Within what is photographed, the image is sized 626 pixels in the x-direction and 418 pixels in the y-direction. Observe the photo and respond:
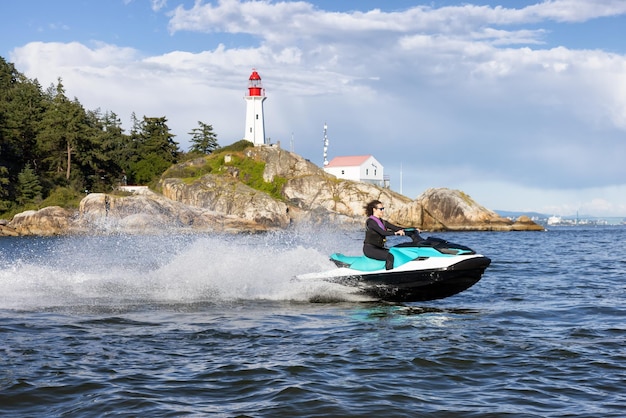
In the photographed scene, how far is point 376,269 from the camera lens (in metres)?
13.7

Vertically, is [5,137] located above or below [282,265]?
above

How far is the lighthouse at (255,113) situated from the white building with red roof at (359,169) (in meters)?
14.3

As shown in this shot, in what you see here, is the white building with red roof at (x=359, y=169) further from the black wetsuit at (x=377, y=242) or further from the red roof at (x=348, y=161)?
the black wetsuit at (x=377, y=242)

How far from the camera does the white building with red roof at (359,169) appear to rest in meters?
96.4

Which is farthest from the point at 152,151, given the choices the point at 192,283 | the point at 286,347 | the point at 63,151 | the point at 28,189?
the point at 286,347

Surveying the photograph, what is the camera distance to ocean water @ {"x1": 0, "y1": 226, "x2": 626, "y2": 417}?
22.7 feet

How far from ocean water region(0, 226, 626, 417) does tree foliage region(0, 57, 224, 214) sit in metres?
56.8

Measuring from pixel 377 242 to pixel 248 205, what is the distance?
57071 mm

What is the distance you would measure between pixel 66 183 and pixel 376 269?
66445 mm

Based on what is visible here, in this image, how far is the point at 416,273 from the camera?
13422 mm

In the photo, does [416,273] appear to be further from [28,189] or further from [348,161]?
[348,161]

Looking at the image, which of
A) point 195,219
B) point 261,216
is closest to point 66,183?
point 195,219

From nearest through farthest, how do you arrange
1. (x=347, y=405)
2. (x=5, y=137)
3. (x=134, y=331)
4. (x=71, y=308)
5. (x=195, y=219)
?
(x=347, y=405), (x=134, y=331), (x=71, y=308), (x=195, y=219), (x=5, y=137)

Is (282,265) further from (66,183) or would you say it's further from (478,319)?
(66,183)
